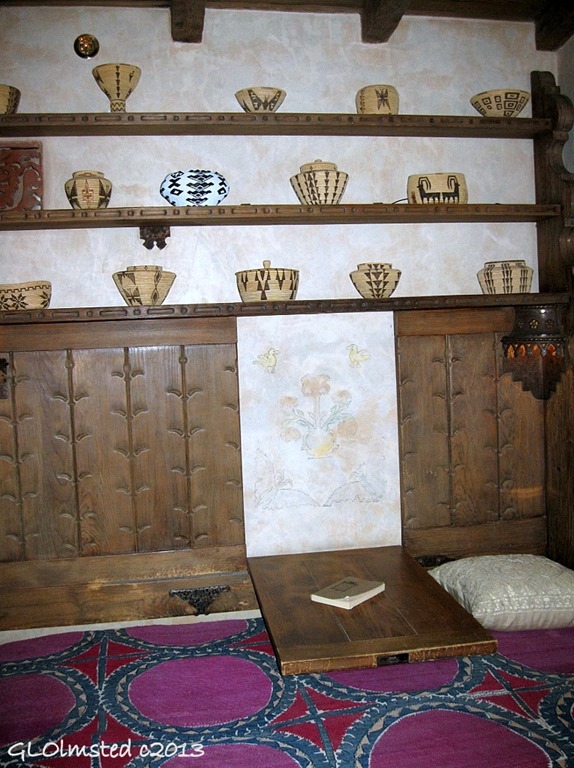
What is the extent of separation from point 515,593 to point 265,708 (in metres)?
0.93

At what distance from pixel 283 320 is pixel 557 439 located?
46.3 inches

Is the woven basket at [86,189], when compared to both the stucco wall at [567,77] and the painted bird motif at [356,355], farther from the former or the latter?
the stucco wall at [567,77]

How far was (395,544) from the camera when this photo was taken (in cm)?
289

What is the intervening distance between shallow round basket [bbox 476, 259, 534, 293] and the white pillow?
1020 mm

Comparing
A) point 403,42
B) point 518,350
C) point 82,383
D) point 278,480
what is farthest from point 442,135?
point 82,383

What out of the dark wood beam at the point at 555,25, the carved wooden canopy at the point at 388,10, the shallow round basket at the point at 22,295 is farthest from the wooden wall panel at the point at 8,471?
the dark wood beam at the point at 555,25

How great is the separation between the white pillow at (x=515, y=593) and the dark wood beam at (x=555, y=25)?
2.04m

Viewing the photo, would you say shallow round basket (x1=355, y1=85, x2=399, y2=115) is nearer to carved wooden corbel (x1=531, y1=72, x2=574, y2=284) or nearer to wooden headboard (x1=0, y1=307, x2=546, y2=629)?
carved wooden corbel (x1=531, y1=72, x2=574, y2=284)

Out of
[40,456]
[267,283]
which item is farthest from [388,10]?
[40,456]

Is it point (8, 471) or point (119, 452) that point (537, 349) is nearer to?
point (119, 452)

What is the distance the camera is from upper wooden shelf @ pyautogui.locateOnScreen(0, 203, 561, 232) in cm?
248

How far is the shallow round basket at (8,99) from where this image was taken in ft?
8.13

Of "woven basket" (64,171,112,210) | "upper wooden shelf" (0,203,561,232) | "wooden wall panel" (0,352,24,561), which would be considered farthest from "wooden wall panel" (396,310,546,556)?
"wooden wall panel" (0,352,24,561)

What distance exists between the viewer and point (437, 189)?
8.90 ft
